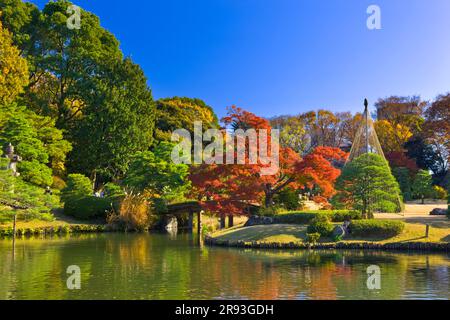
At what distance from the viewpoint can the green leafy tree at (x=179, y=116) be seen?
5381 cm

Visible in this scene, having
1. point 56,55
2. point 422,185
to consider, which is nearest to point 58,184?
point 56,55

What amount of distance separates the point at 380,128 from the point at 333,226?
3317cm

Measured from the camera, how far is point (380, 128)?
2117 inches

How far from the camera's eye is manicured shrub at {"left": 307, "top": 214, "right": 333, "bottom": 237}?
22844 millimetres

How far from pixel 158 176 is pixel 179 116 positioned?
19.2 m

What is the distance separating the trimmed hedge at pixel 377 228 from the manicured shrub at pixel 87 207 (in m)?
19.2

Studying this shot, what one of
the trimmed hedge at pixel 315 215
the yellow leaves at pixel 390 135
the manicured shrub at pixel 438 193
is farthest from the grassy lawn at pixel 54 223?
the yellow leaves at pixel 390 135

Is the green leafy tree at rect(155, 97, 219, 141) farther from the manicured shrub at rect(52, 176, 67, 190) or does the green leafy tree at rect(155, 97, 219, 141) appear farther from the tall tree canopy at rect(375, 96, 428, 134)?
the tall tree canopy at rect(375, 96, 428, 134)

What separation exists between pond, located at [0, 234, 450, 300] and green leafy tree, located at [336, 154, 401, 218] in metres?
4.46

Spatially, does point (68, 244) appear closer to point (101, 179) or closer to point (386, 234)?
point (386, 234)

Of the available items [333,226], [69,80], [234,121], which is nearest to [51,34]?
[69,80]

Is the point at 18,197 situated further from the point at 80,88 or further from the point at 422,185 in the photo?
the point at 422,185

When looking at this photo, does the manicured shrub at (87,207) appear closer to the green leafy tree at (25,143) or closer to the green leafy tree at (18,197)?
the green leafy tree at (25,143)

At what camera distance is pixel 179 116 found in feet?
181
